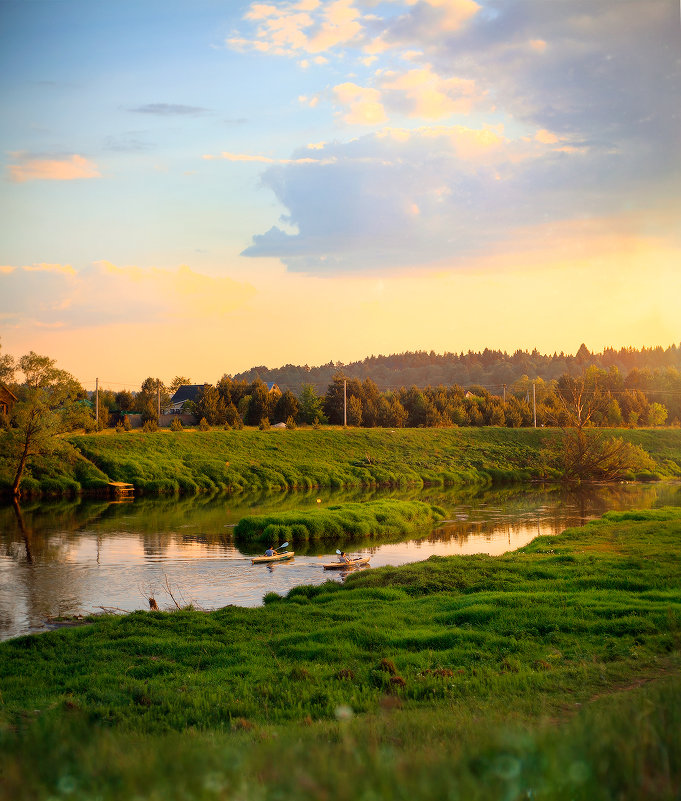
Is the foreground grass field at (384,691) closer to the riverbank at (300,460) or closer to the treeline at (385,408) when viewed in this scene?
the riverbank at (300,460)

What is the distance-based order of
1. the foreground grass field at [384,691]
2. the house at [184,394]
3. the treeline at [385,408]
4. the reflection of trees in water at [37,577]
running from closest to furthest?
the foreground grass field at [384,691] < the reflection of trees in water at [37,577] < the treeline at [385,408] < the house at [184,394]

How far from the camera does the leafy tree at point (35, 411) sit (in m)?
45.7

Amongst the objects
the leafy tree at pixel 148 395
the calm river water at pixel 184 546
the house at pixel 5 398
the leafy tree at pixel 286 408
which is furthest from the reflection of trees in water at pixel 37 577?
the leafy tree at pixel 148 395

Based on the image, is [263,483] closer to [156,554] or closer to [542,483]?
[542,483]

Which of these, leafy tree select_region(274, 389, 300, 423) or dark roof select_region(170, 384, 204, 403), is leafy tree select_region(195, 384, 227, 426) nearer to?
leafy tree select_region(274, 389, 300, 423)

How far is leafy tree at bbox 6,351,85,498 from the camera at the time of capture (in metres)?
45.7

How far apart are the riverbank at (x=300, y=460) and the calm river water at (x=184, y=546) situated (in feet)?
20.5

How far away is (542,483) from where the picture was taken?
60.9 metres

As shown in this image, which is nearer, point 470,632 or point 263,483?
point 470,632

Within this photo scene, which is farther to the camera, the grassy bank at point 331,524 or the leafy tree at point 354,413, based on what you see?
the leafy tree at point 354,413

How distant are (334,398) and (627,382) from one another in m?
57.7

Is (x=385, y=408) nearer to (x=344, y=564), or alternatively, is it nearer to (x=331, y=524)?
(x=331, y=524)

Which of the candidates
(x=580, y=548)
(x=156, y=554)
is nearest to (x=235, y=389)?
(x=156, y=554)

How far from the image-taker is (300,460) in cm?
6272
